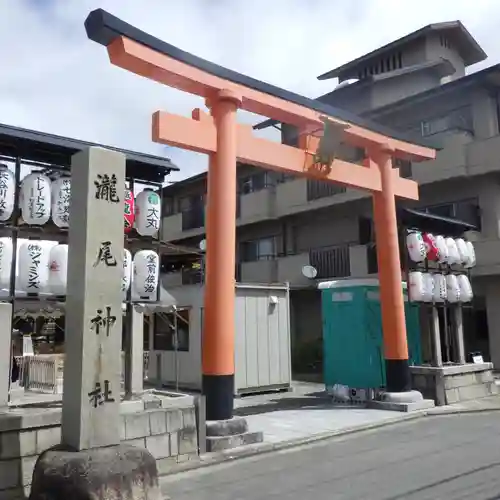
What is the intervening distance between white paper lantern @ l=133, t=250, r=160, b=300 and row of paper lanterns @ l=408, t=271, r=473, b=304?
264 inches

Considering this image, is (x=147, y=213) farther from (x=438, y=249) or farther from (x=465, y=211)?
(x=465, y=211)

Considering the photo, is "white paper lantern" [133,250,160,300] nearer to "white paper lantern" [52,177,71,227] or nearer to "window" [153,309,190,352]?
"white paper lantern" [52,177,71,227]

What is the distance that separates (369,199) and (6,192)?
1550cm

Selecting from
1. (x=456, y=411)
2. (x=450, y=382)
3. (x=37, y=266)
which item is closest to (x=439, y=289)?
(x=450, y=382)

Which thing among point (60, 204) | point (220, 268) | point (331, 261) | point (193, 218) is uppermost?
point (193, 218)

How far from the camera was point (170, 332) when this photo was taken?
15617 millimetres

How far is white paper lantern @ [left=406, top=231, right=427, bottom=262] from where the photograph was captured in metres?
12.4

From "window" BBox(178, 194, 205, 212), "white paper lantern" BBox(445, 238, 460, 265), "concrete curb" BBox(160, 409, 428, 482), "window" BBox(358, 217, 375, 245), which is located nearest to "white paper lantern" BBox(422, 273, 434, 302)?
"white paper lantern" BBox(445, 238, 460, 265)

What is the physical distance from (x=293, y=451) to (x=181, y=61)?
20.6 feet

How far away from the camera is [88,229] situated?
A: 19.8ft

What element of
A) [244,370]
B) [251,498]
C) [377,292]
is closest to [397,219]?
[377,292]

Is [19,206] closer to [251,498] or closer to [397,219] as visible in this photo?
[251,498]

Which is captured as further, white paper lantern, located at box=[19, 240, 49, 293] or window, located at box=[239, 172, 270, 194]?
window, located at box=[239, 172, 270, 194]

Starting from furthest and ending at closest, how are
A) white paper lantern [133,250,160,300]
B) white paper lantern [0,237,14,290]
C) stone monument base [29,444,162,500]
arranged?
white paper lantern [133,250,160,300]
white paper lantern [0,237,14,290]
stone monument base [29,444,162,500]
